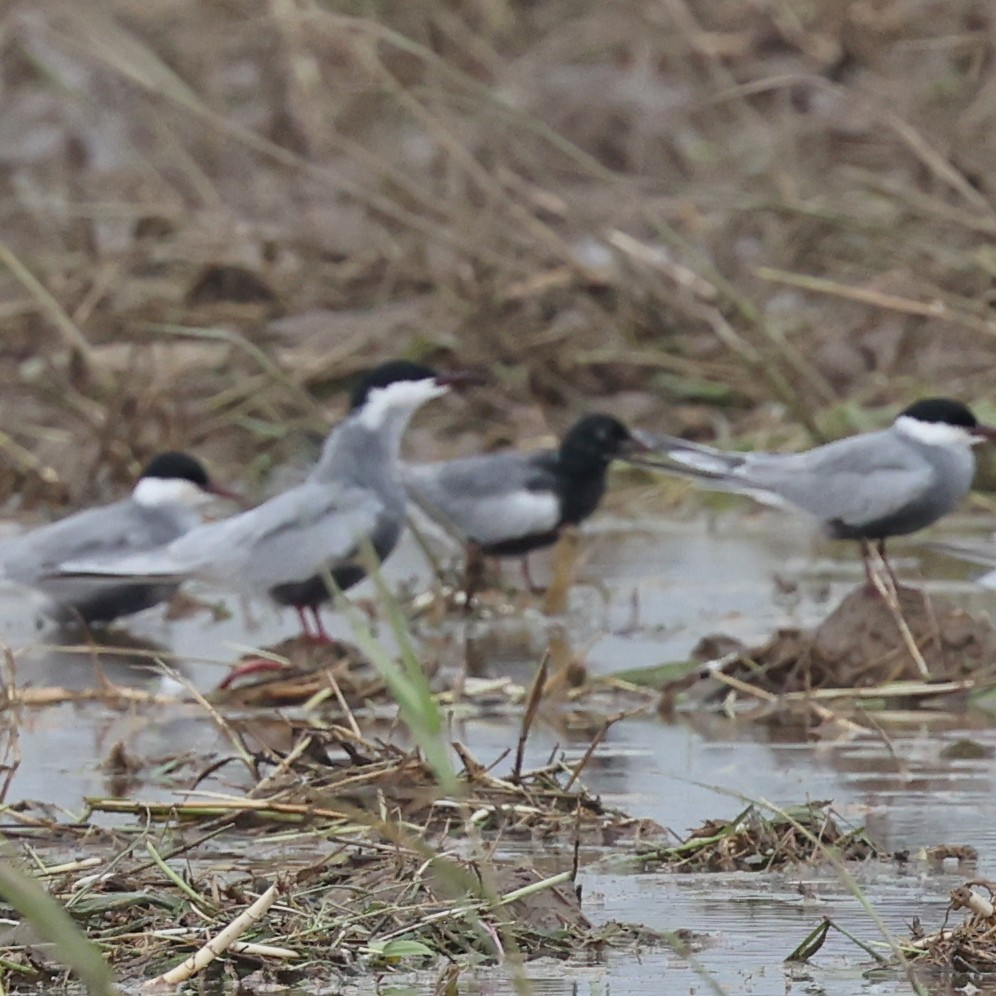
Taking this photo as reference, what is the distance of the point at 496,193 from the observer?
11812 millimetres

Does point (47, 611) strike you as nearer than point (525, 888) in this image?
No

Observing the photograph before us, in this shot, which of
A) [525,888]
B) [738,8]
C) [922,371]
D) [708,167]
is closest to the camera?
[525,888]

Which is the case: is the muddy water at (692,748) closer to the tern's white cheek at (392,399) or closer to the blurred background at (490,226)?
the tern's white cheek at (392,399)

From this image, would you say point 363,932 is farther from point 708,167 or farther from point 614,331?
point 708,167

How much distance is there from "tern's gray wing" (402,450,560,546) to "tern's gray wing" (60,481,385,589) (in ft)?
3.46

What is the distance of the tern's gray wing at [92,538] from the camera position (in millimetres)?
8375

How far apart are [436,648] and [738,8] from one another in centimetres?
1023

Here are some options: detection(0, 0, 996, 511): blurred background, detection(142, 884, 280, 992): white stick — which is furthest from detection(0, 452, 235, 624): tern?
detection(142, 884, 280, 992): white stick

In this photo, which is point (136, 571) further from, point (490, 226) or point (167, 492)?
point (490, 226)

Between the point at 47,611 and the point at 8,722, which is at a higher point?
the point at 8,722

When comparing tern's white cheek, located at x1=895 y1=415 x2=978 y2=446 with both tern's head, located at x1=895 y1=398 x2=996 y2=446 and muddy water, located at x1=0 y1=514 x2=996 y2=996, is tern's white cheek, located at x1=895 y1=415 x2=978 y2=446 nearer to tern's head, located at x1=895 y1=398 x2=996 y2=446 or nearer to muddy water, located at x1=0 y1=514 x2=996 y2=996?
tern's head, located at x1=895 y1=398 x2=996 y2=446

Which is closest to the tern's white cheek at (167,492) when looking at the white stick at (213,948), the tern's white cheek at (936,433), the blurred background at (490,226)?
the blurred background at (490,226)

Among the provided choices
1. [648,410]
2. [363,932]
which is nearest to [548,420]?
[648,410]

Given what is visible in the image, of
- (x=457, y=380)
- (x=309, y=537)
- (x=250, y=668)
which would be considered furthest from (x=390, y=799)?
(x=457, y=380)
